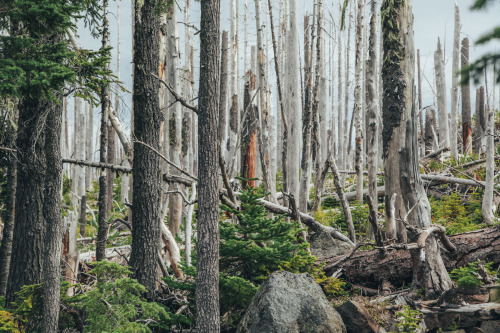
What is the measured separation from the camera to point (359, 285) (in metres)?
6.43

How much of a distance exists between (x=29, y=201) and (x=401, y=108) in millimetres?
6420

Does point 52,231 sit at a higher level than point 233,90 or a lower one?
lower

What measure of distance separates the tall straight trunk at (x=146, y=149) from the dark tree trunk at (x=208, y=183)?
1.62 m

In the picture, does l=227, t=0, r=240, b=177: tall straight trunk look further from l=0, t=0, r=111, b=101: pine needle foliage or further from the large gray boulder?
the large gray boulder

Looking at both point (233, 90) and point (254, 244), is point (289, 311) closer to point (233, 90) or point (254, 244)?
point (254, 244)

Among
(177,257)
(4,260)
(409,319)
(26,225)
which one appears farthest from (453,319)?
(4,260)

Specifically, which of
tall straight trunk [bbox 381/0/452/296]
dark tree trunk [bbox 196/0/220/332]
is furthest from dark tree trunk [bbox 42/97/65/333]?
tall straight trunk [bbox 381/0/452/296]

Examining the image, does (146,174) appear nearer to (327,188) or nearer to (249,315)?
(249,315)

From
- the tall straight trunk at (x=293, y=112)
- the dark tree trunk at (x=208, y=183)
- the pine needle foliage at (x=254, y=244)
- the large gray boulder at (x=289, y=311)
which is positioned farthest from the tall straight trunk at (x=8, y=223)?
the tall straight trunk at (x=293, y=112)

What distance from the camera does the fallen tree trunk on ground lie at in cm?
581

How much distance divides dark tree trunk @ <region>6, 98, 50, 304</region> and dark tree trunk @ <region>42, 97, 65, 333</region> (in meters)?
0.61

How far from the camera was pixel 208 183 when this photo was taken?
17.1 ft

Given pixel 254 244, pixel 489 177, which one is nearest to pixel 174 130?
pixel 254 244

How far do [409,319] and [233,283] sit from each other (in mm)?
2203
